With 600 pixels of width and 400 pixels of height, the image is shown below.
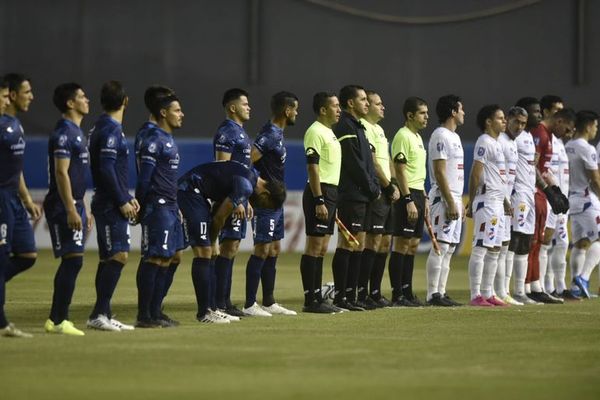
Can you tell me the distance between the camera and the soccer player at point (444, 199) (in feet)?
49.1

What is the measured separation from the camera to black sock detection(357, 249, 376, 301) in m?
14.7

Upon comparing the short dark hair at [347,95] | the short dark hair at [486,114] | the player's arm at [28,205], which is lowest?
the player's arm at [28,205]

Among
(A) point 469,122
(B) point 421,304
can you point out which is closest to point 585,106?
(A) point 469,122

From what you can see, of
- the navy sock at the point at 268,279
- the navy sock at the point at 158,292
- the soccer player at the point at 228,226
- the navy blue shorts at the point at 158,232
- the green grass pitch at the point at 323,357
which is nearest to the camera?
the green grass pitch at the point at 323,357

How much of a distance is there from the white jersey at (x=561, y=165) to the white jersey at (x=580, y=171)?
0.33m

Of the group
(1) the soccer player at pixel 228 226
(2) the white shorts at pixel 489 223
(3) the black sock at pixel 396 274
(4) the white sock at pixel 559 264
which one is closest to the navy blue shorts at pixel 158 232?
(1) the soccer player at pixel 228 226

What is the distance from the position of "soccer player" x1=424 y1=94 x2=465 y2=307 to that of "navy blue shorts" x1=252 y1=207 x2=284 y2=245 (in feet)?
6.87

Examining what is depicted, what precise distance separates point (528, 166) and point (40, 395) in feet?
29.4

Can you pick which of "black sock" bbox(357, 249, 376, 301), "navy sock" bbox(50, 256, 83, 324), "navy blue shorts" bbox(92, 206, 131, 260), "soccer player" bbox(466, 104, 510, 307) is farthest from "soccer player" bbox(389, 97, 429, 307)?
"navy sock" bbox(50, 256, 83, 324)

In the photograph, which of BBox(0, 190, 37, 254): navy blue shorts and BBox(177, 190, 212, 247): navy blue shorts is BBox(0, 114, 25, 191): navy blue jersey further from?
BBox(177, 190, 212, 247): navy blue shorts

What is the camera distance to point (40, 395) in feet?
26.7

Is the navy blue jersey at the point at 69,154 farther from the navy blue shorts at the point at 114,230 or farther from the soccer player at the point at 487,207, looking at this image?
the soccer player at the point at 487,207

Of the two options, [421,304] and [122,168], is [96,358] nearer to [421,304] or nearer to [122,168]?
[122,168]

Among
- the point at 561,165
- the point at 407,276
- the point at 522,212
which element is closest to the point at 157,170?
the point at 407,276
